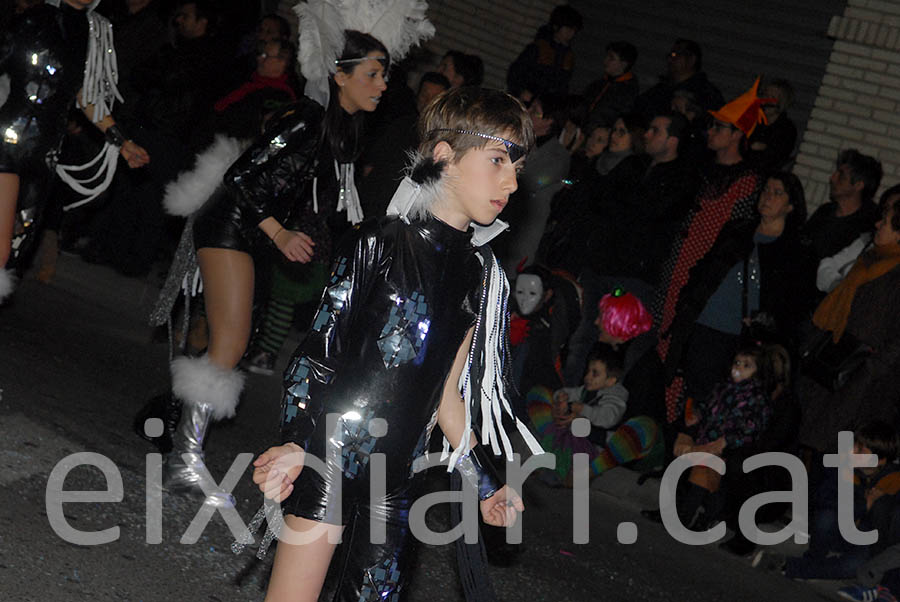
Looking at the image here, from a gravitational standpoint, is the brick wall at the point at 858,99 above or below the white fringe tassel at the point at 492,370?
above

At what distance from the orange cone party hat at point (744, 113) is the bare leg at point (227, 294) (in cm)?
430

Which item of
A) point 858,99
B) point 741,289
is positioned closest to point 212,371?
point 741,289

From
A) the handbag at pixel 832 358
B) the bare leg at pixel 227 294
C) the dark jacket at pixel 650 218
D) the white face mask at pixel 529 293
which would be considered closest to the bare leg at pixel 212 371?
the bare leg at pixel 227 294

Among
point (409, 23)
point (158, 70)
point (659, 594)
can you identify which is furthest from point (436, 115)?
point (158, 70)

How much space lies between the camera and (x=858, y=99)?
9.63m

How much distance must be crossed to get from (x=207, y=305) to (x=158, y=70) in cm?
512

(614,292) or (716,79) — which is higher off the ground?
(716,79)

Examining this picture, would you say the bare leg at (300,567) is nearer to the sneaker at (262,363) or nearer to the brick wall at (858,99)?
the sneaker at (262,363)

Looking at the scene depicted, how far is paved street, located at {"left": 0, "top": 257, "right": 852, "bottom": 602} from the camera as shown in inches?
168

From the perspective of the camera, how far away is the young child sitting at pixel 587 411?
746 centimetres

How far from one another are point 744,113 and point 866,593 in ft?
11.3

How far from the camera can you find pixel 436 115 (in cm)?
331

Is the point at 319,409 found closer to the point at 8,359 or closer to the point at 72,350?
the point at 8,359

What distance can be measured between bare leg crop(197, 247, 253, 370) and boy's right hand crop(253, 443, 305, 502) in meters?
2.14
